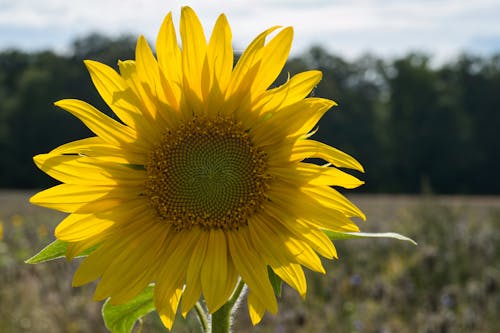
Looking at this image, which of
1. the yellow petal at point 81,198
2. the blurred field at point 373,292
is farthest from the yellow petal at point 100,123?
the blurred field at point 373,292

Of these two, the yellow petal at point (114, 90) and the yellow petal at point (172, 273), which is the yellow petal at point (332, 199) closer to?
the yellow petal at point (172, 273)

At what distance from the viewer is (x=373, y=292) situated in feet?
14.7

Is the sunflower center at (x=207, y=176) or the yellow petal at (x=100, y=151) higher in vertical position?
the yellow petal at (x=100, y=151)

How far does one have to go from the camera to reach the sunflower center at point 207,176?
1.51 m

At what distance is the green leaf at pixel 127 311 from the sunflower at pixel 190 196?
0.28 feet

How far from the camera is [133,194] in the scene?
1517 mm

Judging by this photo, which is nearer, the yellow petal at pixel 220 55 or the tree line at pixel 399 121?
the yellow petal at pixel 220 55

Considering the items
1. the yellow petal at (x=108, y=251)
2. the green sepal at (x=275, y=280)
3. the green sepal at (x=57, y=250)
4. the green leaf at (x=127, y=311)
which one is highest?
the green sepal at (x=57, y=250)

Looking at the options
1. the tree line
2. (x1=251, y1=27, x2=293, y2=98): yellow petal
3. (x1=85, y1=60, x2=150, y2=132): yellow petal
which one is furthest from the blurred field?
the tree line

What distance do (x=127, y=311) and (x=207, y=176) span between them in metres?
0.34

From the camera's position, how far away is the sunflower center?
1.51 metres

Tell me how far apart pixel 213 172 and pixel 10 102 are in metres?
33.8

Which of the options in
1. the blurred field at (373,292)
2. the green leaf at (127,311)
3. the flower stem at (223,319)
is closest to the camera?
the flower stem at (223,319)

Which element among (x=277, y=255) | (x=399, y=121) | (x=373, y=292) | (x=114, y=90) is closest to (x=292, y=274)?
(x=277, y=255)
